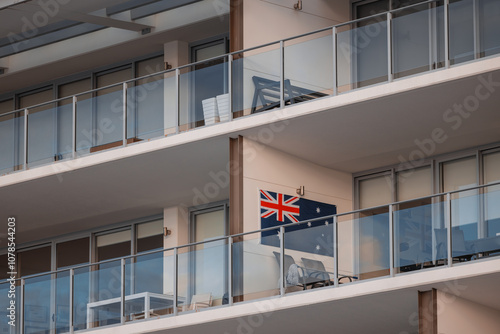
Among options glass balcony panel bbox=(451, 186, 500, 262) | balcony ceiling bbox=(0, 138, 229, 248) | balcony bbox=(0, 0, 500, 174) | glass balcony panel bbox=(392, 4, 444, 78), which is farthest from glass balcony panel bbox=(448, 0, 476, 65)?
balcony ceiling bbox=(0, 138, 229, 248)

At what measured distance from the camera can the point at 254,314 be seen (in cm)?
2061

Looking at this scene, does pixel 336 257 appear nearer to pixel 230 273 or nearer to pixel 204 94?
pixel 230 273

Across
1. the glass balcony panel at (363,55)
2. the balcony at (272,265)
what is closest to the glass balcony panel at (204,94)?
the glass balcony panel at (363,55)

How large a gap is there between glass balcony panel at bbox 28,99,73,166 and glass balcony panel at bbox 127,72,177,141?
4.63ft

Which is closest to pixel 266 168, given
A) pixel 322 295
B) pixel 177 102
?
pixel 177 102

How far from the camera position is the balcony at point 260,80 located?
20547mm

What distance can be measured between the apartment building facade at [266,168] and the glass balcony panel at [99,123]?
0.04 m

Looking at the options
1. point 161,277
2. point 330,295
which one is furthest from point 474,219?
point 161,277

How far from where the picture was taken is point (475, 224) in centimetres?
1886

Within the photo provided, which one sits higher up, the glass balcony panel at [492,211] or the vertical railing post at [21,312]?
the glass balcony panel at [492,211]

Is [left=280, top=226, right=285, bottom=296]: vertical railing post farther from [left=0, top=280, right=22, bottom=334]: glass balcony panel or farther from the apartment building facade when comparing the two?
[left=0, top=280, right=22, bottom=334]: glass balcony panel

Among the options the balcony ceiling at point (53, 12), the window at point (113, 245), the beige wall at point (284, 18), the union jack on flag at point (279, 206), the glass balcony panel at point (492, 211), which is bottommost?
the glass balcony panel at point (492, 211)

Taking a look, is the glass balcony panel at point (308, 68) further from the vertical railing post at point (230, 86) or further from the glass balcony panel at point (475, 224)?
the glass balcony panel at point (475, 224)

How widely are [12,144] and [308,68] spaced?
20.3ft
